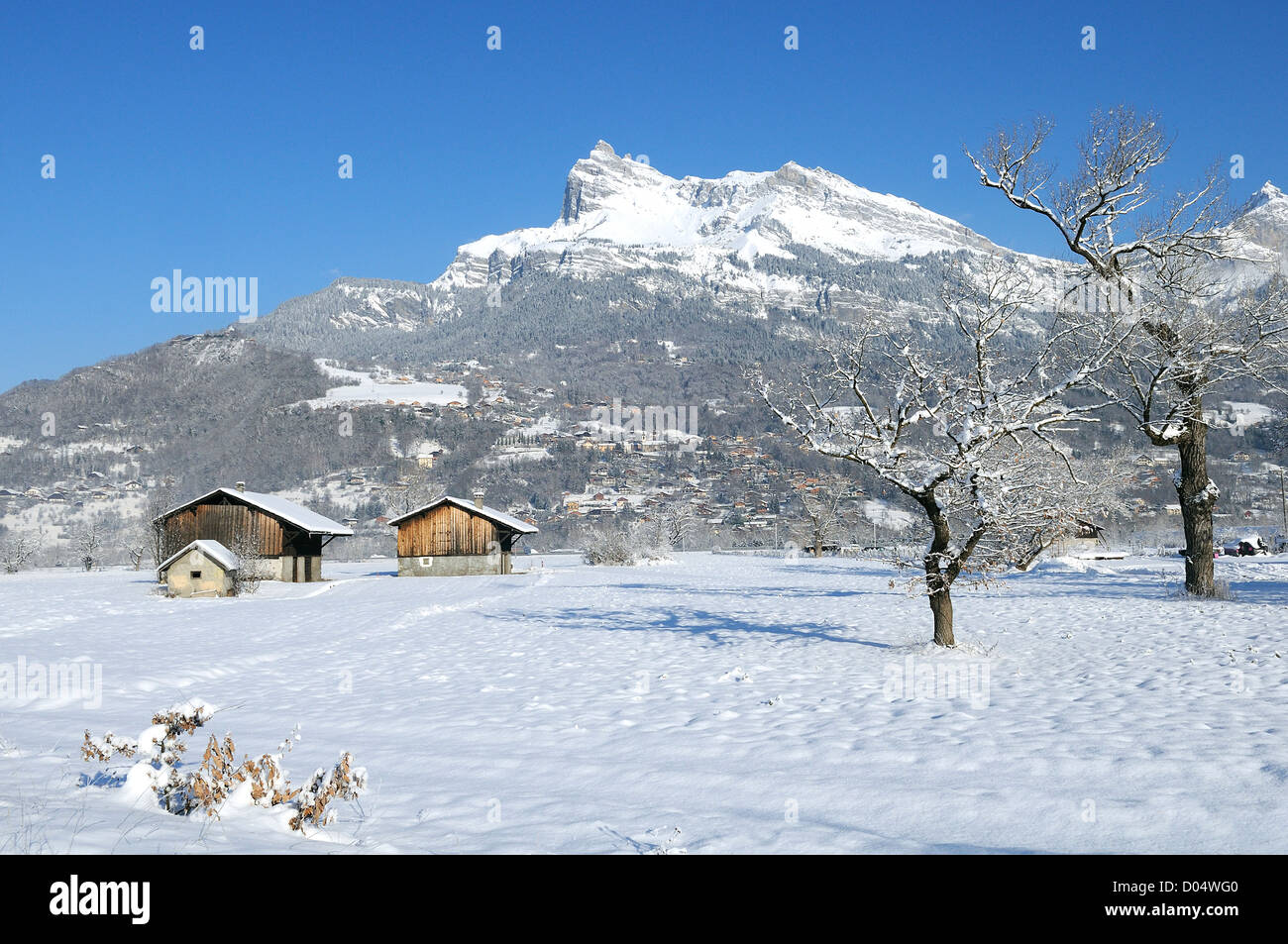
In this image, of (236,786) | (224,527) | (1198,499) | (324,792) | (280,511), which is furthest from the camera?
(280,511)

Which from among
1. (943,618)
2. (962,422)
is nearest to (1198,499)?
(943,618)

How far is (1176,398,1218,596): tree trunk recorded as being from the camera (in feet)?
66.5

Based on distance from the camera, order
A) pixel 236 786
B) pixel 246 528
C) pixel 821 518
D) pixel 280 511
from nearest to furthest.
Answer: pixel 236 786, pixel 246 528, pixel 280 511, pixel 821 518

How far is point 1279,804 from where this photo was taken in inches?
230

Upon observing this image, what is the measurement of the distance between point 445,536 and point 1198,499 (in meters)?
46.1

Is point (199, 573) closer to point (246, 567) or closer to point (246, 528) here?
point (246, 567)

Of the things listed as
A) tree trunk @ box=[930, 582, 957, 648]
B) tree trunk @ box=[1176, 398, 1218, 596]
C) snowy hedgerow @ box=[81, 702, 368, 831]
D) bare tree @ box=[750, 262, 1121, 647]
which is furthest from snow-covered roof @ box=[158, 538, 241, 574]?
tree trunk @ box=[1176, 398, 1218, 596]

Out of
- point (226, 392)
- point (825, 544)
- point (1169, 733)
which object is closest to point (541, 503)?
point (825, 544)

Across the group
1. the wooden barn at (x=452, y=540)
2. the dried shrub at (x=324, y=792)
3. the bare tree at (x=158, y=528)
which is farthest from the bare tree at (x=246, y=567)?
the dried shrub at (x=324, y=792)

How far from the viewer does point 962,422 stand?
47.3 feet

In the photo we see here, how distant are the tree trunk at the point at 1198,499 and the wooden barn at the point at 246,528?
149 feet

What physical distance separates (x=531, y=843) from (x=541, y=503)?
425 feet
